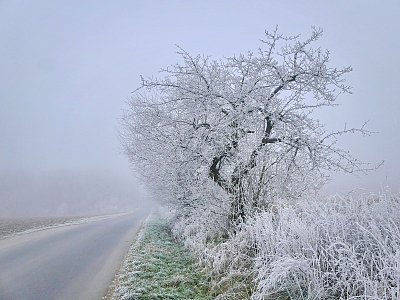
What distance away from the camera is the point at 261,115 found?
10.9 m

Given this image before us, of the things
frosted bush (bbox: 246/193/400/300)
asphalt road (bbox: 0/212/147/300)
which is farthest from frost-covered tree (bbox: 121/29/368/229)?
asphalt road (bbox: 0/212/147/300)

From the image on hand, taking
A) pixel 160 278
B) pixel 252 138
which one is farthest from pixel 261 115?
pixel 160 278

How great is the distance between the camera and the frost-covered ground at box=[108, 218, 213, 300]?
729 cm

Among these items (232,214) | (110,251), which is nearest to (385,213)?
(232,214)

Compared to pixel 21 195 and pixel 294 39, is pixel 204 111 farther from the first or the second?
pixel 21 195

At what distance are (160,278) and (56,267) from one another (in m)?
3.33

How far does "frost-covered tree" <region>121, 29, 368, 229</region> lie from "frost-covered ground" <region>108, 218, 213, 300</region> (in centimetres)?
229

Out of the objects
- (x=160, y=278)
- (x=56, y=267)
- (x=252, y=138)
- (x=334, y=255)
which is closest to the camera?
(x=334, y=255)

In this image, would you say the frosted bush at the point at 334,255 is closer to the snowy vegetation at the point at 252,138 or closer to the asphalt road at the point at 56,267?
the snowy vegetation at the point at 252,138

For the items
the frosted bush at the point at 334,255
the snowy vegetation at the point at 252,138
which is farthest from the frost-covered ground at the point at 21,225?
the frosted bush at the point at 334,255

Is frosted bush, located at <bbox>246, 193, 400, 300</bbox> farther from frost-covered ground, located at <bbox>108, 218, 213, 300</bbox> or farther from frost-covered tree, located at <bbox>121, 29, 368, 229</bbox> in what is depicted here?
frost-covered tree, located at <bbox>121, 29, 368, 229</bbox>

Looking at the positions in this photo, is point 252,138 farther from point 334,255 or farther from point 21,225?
point 21,225

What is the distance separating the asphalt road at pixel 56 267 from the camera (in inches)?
300

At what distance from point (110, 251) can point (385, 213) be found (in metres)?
10.0
